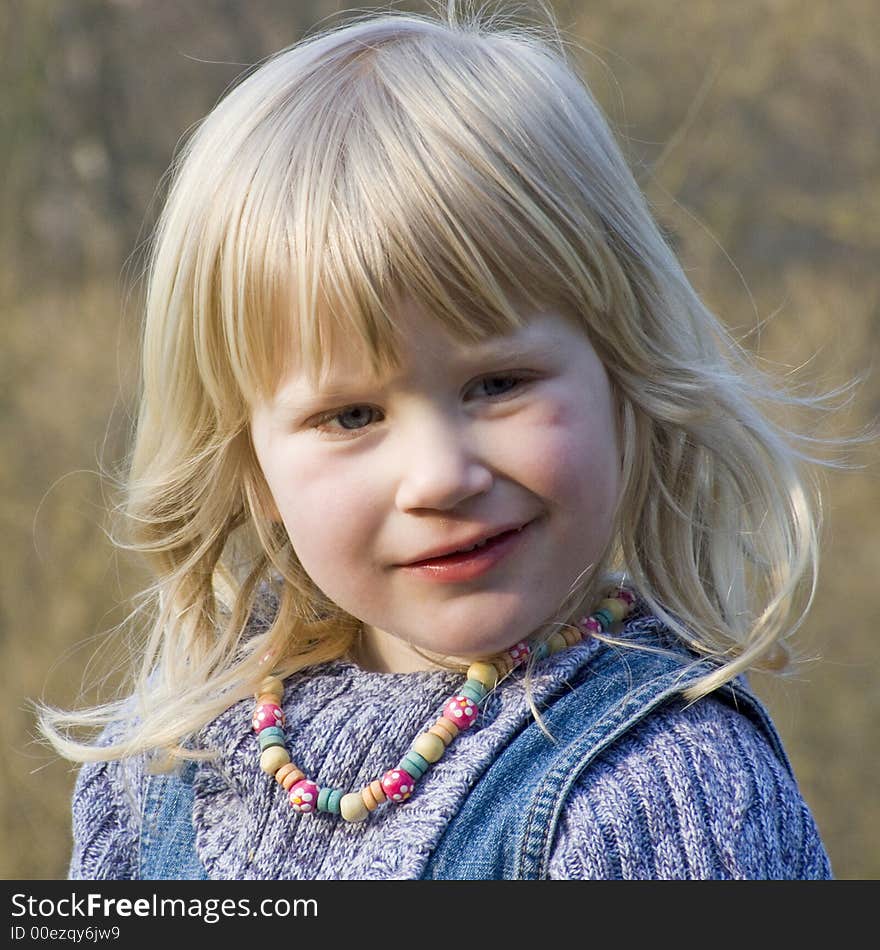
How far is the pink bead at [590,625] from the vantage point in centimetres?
149

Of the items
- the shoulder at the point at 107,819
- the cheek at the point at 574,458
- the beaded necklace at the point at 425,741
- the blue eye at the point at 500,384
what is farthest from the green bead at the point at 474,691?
the shoulder at the point at 107,819

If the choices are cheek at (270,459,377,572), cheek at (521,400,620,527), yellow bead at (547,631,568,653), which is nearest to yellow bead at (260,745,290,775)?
cheek at (270,459,377,572)

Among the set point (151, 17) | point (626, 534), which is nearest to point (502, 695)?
point (626, 534)

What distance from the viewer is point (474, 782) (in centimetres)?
138

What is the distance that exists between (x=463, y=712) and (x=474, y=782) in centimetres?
8

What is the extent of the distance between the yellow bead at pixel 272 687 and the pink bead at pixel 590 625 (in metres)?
0.38

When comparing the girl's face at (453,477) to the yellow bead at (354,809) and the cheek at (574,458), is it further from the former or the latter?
the yellow bead at (354,809)

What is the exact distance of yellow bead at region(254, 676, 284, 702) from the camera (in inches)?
62.6

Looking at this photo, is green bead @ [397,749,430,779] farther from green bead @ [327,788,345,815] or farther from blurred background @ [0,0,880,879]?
blurred background @ [0,0,880,879]

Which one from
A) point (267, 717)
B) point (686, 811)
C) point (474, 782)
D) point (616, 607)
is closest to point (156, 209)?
point (267, 717)

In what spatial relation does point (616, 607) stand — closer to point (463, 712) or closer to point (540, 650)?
point (540, 650)

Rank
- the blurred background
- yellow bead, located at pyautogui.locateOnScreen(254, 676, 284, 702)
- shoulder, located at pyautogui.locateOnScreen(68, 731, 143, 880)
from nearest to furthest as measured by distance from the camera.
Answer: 1. yellow bead, located at pyautogui.locateOnScreen(254, 676, 284, 702)
2. shoulder, located at pyautogui.locateOnScreen(68, 731, 143, 880)
3. the blurred background

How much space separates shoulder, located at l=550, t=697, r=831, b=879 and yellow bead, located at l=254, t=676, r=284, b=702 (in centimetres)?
43

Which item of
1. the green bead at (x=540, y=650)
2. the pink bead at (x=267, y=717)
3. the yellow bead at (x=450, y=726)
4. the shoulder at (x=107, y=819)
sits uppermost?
the green bead at (x=540, y=650)
